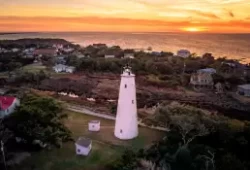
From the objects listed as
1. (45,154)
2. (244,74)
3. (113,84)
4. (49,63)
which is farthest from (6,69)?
(244,74)

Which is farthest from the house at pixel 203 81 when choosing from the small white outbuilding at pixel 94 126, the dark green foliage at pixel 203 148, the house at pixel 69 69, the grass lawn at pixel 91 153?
the small white outbuilding at pixel 94 126

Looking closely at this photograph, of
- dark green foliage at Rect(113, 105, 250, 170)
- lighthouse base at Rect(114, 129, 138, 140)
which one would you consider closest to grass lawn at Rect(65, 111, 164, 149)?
lighthouse base at Rect(114, 129, 138, 140)

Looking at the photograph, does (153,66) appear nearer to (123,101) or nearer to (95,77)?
(95,77)

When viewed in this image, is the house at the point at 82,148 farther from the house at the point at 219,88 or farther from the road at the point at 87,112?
the house at the point at 219,88

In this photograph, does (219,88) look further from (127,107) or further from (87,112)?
(127,107)

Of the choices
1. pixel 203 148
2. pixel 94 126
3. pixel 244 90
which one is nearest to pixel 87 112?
pixel 94 126

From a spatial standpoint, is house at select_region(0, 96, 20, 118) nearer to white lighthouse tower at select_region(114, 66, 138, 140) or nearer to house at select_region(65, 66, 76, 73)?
white lighthouse tower at select_region(114, 66, 138, 140)

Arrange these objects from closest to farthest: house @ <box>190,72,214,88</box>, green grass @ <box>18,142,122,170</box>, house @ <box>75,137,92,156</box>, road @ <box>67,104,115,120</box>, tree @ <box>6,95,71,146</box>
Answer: green grass @ <box>18,142,122,170</box> < tree @ <box>6,95,71,146</box> < house @ <box>75,137,92,156</box> < road @ <box>67,104,115,120</box> < house @ <box>190,72,214,88</box>
